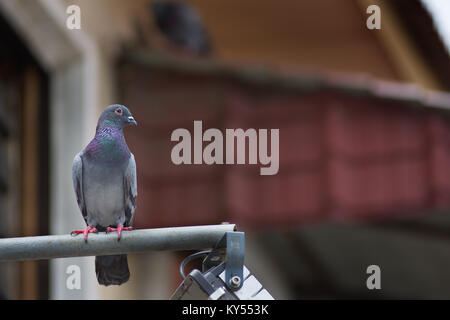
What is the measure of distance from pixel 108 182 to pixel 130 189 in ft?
0.37

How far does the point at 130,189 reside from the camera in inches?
165

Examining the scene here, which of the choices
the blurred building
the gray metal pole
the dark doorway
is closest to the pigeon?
the gray metal pole

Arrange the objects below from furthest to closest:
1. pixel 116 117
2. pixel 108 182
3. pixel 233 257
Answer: pixel 108 182, pixel 116 117, pixel 233 257

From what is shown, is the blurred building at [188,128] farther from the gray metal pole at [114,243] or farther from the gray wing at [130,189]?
the gray metal pole at [114,243]

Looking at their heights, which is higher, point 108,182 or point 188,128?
point 188,128

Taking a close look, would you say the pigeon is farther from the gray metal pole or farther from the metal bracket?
the metal bracket

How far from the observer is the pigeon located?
3656 millimetres

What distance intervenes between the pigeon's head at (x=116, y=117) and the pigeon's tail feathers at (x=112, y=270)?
57 cm

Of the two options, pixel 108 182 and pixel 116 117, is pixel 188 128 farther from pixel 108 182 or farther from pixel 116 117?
pixel 116 117

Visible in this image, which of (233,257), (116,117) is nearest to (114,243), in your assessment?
(233,257)

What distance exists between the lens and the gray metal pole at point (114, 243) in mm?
2906

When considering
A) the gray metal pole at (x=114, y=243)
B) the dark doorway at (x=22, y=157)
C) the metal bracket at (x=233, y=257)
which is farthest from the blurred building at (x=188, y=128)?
the metal bracket at (x=233, y=257)

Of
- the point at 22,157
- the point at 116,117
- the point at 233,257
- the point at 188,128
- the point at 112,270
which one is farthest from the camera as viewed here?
the point at 188,128

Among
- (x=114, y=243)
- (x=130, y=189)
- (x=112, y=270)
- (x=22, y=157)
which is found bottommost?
(x=112, y=270)
